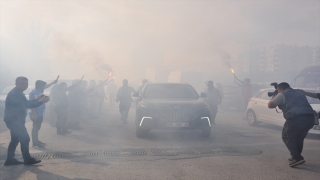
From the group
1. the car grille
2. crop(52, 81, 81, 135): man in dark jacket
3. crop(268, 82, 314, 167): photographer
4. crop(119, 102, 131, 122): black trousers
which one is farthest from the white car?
crop(52, 81, 81, 135): man in dark jacket

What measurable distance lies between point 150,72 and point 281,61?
34.4 meters

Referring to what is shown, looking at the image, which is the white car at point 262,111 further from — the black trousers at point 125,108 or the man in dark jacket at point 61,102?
the man in dark jacket at point 61,102

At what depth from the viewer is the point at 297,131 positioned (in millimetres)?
6371

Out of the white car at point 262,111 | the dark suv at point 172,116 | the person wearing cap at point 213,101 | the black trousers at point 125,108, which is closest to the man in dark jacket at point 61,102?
the dark suv at point 172,116

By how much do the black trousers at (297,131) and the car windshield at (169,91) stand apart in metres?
4.50

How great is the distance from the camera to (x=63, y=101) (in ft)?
33.1

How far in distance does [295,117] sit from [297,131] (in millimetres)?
284

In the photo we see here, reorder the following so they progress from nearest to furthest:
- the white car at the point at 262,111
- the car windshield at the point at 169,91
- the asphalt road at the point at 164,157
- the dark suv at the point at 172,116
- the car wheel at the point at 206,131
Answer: the asphalt road at the point at 164,157, the dark suv at the point at 172,116, the car wheel at the point at 206,131, the car windshield at the point at 169,91, the white car at the point at 262,111

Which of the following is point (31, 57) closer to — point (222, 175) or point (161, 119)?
point (161, 119)

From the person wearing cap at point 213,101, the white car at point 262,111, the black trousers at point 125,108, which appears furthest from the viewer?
the black trousers at point 125,108

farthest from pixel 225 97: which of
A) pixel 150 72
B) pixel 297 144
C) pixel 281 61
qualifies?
pixel 281 61

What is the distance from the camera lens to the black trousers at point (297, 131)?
6.31m

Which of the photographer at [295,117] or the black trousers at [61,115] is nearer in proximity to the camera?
the photographer at [295,117]

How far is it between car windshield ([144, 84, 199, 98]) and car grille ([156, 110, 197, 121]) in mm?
1448
